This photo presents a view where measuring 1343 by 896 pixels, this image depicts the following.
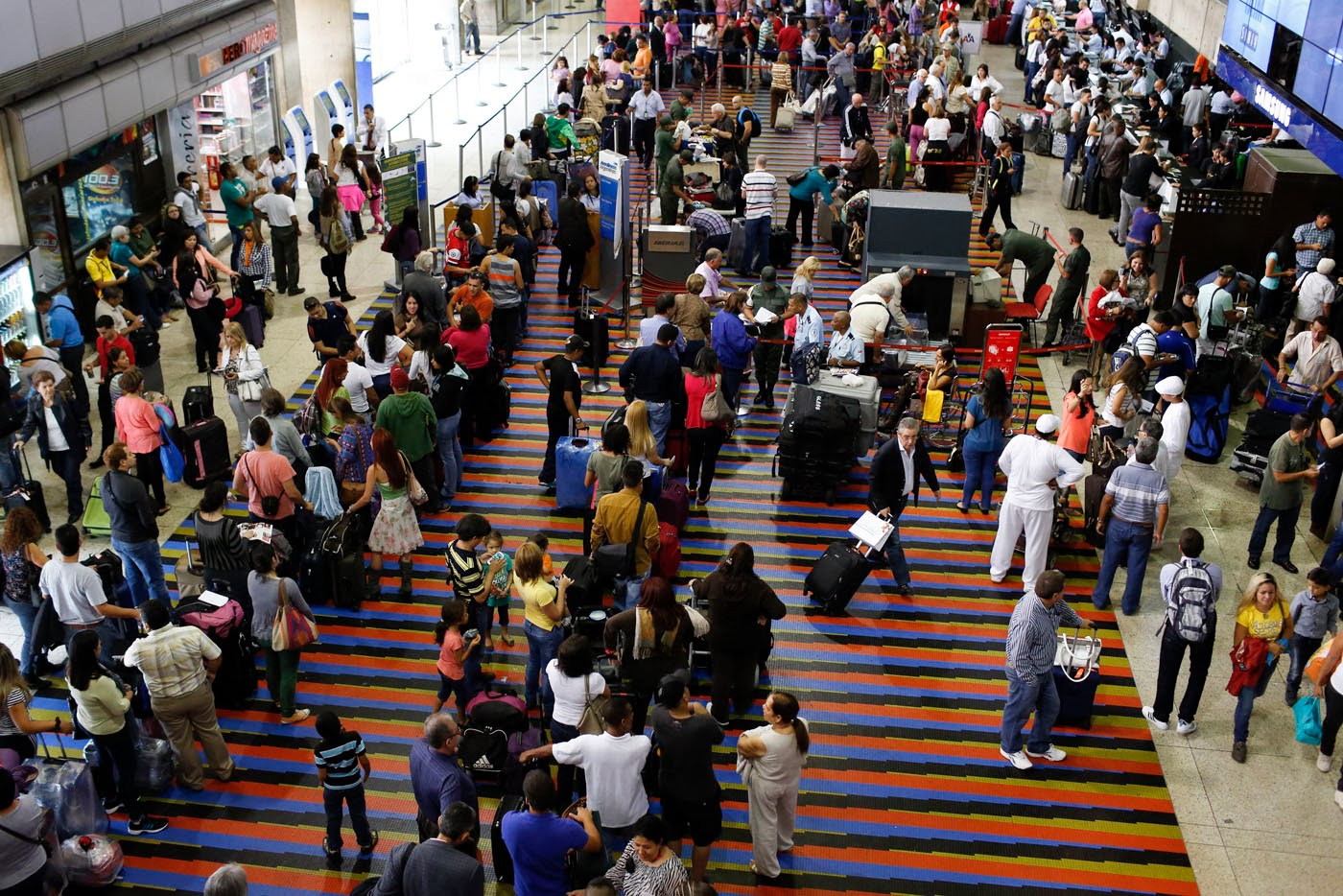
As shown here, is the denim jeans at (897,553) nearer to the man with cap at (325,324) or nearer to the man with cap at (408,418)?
the man with cap at (408,418)

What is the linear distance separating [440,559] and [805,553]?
323cm

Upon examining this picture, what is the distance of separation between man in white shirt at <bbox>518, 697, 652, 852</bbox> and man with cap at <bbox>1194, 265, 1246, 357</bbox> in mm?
9261

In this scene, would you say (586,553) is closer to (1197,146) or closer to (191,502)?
(191,502)

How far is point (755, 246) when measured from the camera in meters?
17.1

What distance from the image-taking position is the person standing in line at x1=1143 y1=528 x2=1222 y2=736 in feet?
29.2

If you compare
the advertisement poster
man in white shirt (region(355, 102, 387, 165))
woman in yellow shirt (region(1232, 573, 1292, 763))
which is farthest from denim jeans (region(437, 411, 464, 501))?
man in white shirt (region(355, 102, 387, 165))

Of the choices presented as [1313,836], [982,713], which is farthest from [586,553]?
[1313,836]

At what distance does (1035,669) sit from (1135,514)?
7.43 feet

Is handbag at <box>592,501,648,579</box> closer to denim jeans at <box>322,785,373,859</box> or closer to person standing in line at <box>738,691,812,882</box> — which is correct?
person standing in line at <box>738,691,812,882</box>

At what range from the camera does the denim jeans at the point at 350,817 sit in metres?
7.71

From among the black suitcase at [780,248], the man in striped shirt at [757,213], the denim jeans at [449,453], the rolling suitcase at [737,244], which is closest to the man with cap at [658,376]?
the denim jeans at [449,453]

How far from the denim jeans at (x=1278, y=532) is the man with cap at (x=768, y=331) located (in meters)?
4.95

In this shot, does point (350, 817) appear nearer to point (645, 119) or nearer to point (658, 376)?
point (658, 376)

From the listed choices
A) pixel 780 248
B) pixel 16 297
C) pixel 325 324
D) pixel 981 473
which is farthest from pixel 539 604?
pixel 780 248
